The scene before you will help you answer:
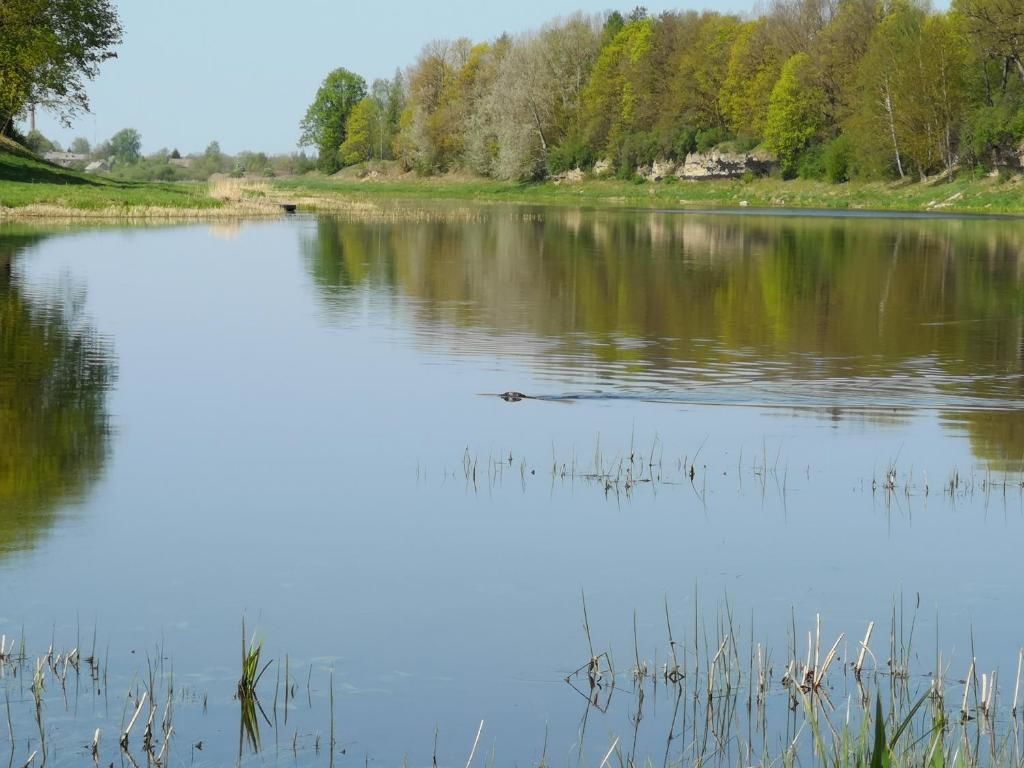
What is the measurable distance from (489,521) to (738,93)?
100006 millimetres

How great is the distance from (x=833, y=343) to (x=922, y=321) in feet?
13.5

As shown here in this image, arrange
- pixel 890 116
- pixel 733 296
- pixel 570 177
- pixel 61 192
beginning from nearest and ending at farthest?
pixel 733 296
pixel 61 192
pixel 890 116
pixel 570 177

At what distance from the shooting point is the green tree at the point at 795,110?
3816 inches

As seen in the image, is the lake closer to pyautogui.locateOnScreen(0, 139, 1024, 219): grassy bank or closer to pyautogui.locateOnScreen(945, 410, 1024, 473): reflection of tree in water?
pyautogui.locateOnScreen(945, 410, 1024, 473): reflection of tree in water

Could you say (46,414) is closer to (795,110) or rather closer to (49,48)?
(49,48)

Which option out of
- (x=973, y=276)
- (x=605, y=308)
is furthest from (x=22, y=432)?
(x=973, y=276)

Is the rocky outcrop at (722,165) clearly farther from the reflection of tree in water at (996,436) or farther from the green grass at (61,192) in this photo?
the reflection of tree in water at (996,436)

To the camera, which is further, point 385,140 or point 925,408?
point 385,140

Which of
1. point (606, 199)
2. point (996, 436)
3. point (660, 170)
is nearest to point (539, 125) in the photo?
point (660, 170)

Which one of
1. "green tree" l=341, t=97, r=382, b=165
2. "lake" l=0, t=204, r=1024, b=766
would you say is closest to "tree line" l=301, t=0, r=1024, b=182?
"green tree" l=341, t=97, r=382, b=165

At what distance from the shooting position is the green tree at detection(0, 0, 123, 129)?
6250 centimetres

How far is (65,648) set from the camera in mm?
8281

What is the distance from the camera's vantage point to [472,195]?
118500mm

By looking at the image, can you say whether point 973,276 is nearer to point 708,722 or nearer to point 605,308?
point 605,308
